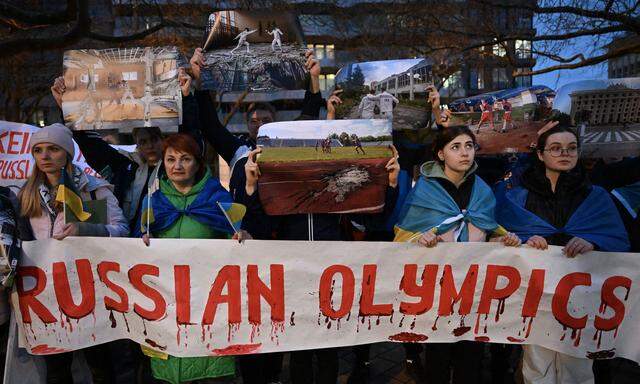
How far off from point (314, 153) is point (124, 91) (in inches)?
50.8

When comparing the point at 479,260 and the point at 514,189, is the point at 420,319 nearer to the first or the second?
the point at 479,260

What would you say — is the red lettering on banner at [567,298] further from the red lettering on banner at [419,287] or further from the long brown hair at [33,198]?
the long brown hair at [33,198]

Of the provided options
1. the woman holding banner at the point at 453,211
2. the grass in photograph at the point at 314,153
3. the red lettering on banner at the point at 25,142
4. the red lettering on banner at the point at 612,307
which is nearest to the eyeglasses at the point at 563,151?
the woman holding banner at the point at 453,211

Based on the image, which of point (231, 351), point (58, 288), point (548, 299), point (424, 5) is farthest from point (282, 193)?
point (424, 5)

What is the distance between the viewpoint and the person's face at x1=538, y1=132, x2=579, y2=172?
295 cm

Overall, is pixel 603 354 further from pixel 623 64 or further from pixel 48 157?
pixel 623 64

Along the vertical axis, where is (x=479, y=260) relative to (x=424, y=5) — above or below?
below

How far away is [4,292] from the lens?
2.90m

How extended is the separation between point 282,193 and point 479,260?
1206 millimetres

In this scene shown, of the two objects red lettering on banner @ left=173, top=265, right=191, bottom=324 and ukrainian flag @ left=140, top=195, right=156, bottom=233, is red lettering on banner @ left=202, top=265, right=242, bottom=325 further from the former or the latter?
ukrainian flag @ left=140, top=195, right=156, bottom=233

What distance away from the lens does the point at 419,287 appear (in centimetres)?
295

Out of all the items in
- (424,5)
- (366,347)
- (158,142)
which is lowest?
(366,347)

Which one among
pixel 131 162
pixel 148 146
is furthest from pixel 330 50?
pixel 148 146

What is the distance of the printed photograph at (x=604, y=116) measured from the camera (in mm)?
3611
